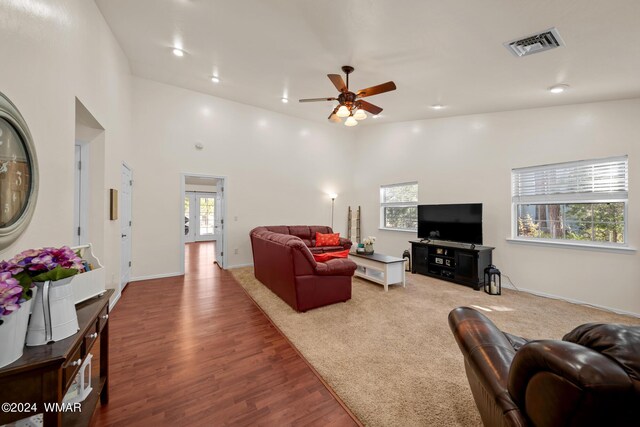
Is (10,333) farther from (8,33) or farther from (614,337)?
(614,337)

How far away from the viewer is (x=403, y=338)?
270 cm

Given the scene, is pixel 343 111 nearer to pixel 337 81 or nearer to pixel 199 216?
pixel 337 81

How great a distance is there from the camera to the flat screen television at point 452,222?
4566 mm

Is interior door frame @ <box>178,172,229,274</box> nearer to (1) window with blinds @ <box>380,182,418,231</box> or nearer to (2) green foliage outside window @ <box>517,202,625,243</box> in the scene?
(1) window with blinds @ <box>380,182,418,231</box>

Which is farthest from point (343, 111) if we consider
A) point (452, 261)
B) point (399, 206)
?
point (399, 206)

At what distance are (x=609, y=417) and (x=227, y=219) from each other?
18.7 ft

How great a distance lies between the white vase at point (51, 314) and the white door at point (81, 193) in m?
2.54

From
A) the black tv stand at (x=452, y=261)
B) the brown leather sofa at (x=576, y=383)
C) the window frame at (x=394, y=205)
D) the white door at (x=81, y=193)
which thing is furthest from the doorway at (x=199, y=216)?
the brown leather sofa at (x=576, y=383)

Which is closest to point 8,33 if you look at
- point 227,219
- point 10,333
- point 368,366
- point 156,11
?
point 10,333

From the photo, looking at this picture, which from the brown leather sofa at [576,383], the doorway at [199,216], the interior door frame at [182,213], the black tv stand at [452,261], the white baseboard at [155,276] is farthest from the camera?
the doorway at [199,216]

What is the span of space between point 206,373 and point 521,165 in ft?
17.4

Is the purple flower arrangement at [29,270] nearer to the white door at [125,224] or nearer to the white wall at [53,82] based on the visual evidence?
the white wall at [53,82]

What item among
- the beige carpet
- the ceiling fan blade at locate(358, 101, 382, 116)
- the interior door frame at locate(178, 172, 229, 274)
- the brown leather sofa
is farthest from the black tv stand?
the interior door frame at locate(178, 172, 229, 274)

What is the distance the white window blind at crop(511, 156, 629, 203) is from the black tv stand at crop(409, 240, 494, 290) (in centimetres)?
116
